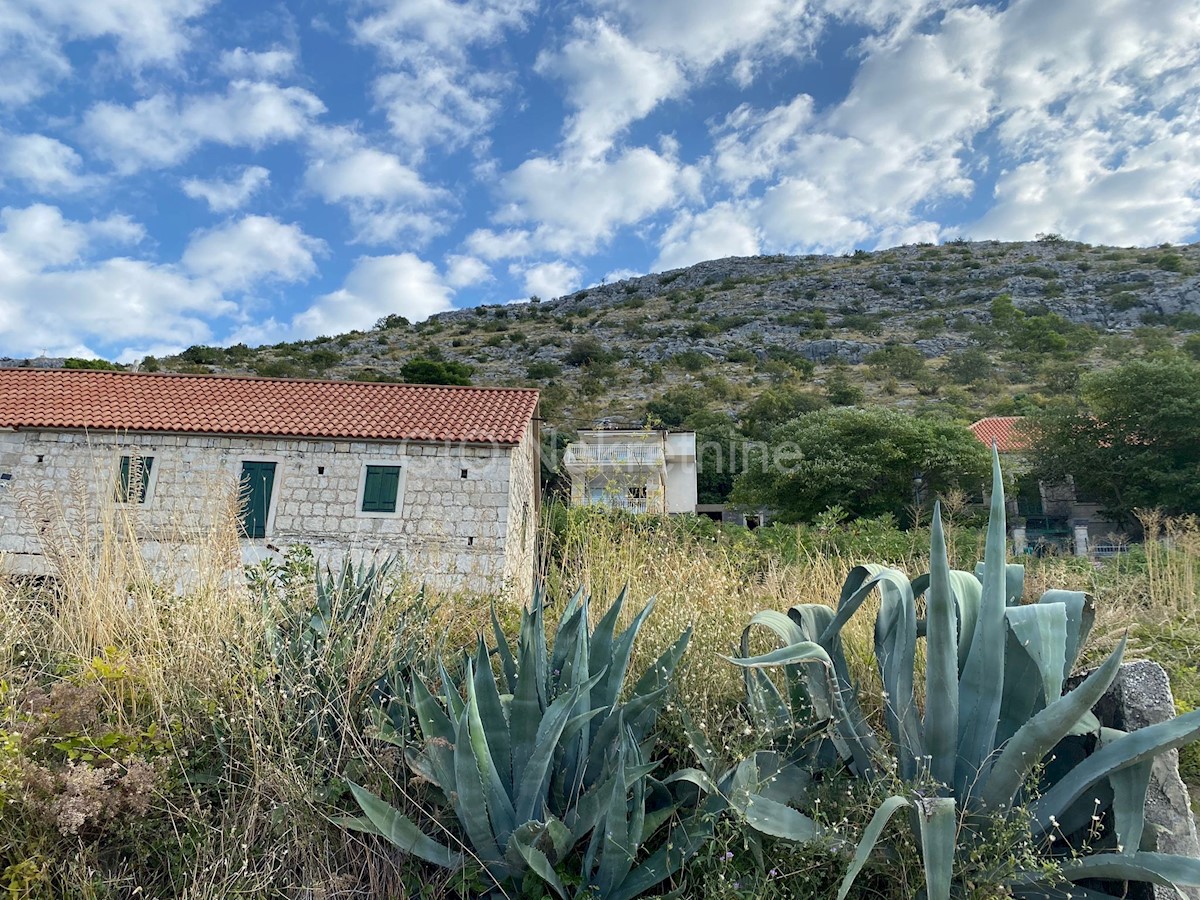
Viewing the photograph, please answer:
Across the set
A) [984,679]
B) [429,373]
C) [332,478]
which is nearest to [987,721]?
[984,679]

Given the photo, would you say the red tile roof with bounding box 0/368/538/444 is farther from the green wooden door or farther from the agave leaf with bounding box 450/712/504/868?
the agave leaf with bounding box 450/712/504/868

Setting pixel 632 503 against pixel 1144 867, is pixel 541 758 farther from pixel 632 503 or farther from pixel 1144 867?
pixel 632 503

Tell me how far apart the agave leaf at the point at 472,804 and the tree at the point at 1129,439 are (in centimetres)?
2529

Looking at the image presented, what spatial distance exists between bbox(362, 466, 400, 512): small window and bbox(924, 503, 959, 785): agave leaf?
13570 mm

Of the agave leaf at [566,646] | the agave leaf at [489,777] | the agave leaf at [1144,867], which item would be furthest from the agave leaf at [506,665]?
the agave leaf at [1144,867]

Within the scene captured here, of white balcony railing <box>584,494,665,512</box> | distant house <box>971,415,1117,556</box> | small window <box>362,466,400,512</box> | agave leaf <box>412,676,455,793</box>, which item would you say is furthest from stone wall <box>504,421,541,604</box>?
distant house <box>971,415,1117,556</box>

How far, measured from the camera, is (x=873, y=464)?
22391 millimetres

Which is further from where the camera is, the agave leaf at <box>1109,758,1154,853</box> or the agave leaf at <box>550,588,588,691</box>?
the agave leaf at <box>550,588,588,691</box>

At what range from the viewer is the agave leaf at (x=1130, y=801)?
1.95m

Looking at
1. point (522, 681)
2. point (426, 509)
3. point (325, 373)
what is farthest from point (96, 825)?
point (325, 373)

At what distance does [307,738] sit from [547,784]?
3.38 feet

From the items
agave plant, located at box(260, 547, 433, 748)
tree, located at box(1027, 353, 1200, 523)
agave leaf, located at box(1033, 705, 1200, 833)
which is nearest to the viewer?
agave leaf, located at box(1033, 705, 1200, 833)

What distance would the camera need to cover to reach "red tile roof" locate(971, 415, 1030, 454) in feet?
91.7

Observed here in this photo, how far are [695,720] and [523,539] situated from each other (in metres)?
13.4
